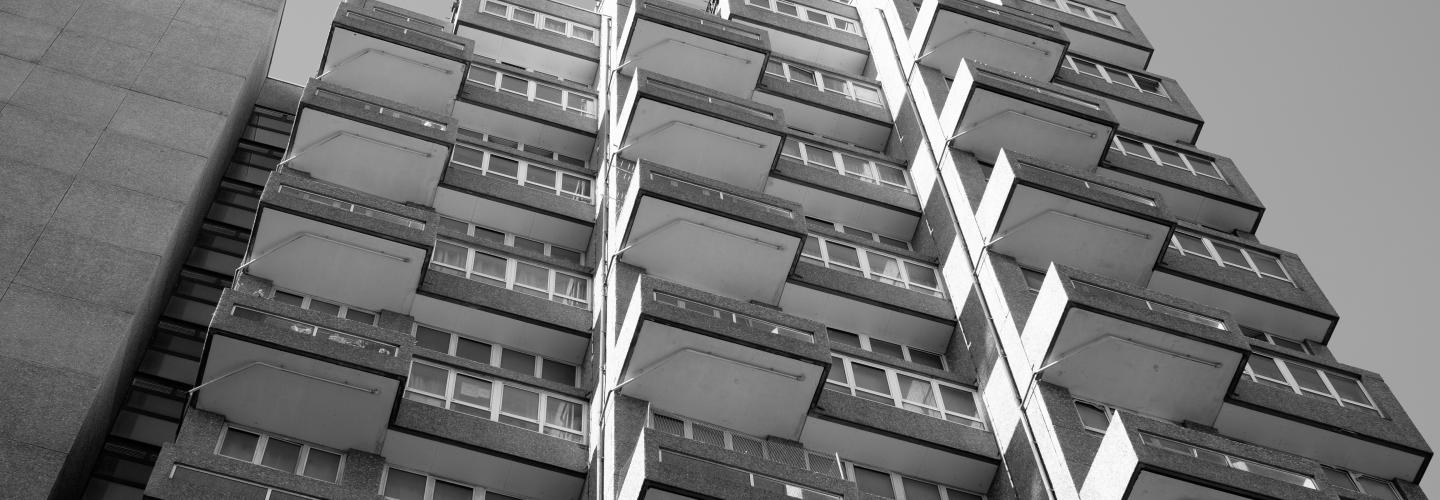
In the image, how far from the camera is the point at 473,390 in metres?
28.1

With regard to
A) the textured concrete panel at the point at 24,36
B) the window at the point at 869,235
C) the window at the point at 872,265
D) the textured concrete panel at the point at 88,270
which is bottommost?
the window at the point at 869,235

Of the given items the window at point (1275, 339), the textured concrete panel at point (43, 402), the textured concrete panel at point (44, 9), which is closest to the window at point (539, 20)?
the textured concrete panel at point (44, 9)

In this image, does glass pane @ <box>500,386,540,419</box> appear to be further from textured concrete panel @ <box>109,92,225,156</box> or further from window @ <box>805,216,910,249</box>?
window @ <box>805,216,910,249</box>

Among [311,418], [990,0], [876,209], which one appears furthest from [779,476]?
[990,0]

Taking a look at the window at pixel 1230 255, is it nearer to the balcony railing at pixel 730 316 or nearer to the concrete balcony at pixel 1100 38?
the balcony railing at pixel 730 316

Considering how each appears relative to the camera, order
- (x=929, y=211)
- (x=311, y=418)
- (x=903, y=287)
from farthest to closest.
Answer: (x=929, y=211) → (x=903, y=287) → (x=311, y=418)

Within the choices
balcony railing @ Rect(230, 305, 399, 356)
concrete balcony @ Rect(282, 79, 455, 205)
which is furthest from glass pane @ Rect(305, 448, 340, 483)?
concrete balcony @ Rect(282, 79, 455, 205)

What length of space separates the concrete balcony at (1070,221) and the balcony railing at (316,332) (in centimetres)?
A: 1355

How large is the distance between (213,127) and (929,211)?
53.9 ft

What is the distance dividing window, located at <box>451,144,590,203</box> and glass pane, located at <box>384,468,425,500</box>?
10862mm

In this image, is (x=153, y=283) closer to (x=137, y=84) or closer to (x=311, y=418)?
(x=311, y=418)

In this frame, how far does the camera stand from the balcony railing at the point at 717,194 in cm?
3169

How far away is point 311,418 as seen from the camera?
25.6 metres

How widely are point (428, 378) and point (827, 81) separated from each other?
19.4 meters
